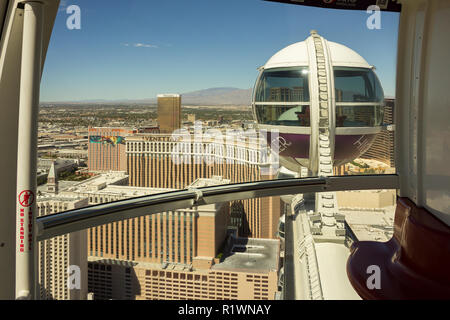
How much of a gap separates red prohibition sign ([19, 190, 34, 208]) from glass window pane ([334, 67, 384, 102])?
268cm

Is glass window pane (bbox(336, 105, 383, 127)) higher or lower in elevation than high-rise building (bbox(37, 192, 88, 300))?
higher

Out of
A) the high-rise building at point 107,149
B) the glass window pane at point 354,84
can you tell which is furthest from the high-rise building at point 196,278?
the glass window pane at point 354,84

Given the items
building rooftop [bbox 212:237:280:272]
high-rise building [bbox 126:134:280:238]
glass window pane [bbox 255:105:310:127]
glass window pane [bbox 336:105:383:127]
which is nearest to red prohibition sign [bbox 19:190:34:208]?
high-rise building [bbox 126:134:280:238]

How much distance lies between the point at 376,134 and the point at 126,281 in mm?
2172

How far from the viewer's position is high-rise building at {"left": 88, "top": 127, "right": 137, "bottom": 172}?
1425 mm

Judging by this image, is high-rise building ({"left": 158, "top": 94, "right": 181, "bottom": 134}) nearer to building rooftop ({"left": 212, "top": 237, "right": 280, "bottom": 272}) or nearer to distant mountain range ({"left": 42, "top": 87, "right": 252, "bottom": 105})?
distant mountain range ({"left": 42, "top": 87, "right": 252, "bottom": 105})

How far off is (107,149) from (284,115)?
1884 mm

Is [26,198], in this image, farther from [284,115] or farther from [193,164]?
[284,115]

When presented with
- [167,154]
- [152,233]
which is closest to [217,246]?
[152,233]

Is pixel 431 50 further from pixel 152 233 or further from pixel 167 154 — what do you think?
pixel 152 233

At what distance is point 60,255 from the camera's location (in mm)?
1338

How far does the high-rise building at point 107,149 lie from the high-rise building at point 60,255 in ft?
0.67

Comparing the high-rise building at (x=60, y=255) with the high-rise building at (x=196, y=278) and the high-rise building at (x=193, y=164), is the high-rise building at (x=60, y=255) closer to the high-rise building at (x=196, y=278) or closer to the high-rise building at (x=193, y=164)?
the high-rise building at (x=196, y=278)

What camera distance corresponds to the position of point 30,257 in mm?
815
